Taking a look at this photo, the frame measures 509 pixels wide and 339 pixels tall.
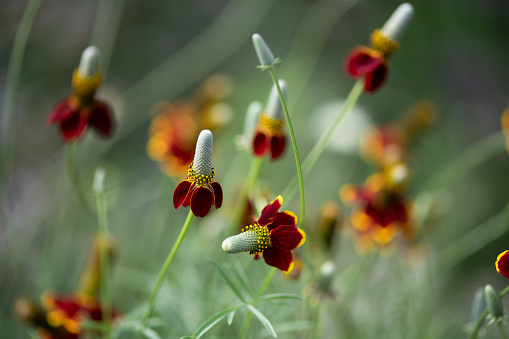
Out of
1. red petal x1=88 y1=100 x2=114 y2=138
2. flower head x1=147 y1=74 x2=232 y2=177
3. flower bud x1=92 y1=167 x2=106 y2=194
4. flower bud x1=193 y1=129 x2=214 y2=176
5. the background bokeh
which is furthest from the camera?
the background bokeh

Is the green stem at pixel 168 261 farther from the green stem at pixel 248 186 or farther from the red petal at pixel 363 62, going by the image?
the red petal at pixel 363 62

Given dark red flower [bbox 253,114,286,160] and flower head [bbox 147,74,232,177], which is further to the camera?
flower head [bbox 147,74,232,177]

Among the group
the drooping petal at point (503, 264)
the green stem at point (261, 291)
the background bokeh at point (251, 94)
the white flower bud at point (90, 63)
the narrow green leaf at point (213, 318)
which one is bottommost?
the drooping petal at point (503, 264)

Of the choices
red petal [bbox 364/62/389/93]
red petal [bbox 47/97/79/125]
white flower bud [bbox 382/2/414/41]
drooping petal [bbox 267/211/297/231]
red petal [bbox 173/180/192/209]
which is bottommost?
drooping petal [bbox 267/211/297/231]

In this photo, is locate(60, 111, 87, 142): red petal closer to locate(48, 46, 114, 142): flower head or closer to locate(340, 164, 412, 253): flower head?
locate(48, 46, 114, 142): flower head

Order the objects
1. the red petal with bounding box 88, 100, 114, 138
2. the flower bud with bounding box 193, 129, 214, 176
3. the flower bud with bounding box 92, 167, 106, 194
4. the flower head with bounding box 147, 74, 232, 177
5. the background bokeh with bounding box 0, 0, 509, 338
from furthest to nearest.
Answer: the background bokeh with bounding box 0, 0, 509, 338 < the flower head with bounding box 147, 74, 232, 177 < the red petal with bounding box 88, 100, 114, 138 < the flower bud with bounding box 92, 167, 106, 194 < the flower bud with bounding box 193, 129, 214, 176

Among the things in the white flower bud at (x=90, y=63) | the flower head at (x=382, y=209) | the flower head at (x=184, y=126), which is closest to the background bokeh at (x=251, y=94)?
the flower head at (x=184, y=126)

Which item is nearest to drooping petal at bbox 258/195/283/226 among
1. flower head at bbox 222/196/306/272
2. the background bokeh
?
flower head at bbox 222/196/306/272
